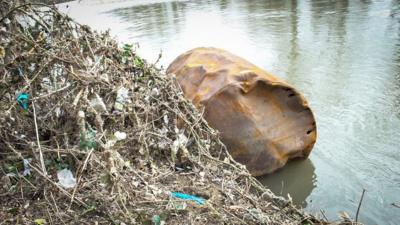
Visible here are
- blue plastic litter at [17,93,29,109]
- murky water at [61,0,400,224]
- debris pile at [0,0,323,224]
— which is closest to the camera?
debris pile at [0,0,323,224]

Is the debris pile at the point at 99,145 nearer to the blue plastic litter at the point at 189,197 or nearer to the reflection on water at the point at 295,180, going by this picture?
the blue plastic litter at the point at 189,197

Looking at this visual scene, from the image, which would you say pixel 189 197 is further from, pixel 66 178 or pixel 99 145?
pixel 66 178

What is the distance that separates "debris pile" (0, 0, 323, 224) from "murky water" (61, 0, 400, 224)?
910 millimetres

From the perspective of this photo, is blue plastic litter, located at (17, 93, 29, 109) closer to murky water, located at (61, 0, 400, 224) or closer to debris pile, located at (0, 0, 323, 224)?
debris pile, located at (0, 0, 323, 224)

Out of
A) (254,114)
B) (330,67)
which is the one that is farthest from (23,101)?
(330,67)

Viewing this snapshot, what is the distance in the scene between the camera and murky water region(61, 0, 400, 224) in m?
3.45

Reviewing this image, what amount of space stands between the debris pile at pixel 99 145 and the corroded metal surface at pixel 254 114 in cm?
30

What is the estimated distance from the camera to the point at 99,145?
255 centimetres

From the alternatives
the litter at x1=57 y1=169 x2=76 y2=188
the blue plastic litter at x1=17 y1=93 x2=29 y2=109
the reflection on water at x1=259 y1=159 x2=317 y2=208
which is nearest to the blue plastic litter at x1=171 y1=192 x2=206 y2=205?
the litter at x1=57 y1=169 x2=76 y2=188

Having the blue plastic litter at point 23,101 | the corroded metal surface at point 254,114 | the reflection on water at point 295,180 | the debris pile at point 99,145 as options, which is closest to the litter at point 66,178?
the debris pile at point 99,145

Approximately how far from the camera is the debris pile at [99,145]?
2.40 m

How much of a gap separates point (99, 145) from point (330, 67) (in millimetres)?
4953

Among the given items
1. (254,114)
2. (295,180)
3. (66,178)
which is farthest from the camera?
(295,180)

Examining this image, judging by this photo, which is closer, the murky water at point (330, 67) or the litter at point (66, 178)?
the litter at point (66, 178)
